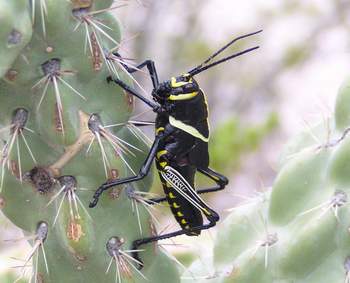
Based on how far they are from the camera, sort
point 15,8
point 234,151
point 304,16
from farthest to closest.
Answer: point 304,16
point 234,151
point 15,8

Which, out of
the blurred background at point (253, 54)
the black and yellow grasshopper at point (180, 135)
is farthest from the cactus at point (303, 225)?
the blurred background at point (253, 54)

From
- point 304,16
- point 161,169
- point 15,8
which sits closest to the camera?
point 15,8

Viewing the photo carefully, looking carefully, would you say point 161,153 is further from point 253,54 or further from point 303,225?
point 253,54

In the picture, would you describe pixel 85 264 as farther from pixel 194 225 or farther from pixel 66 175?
pixel 194 225

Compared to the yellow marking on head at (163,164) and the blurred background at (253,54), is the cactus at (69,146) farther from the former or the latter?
the blurred background at (253,54)

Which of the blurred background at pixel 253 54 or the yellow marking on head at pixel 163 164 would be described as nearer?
the yellow marking on head at pixel 163 164

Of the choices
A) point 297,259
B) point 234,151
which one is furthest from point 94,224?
point 234,151

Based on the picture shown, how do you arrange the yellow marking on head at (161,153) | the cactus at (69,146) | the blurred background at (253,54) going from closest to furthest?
the cactus at (69,146), the yellow marking on head at (161,153), the blurred background at (253,54)
